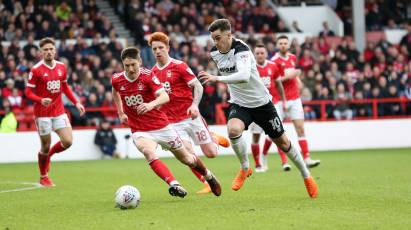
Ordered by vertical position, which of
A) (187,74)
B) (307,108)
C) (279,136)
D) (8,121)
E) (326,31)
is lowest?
(307,108)

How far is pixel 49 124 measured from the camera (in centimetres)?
1396

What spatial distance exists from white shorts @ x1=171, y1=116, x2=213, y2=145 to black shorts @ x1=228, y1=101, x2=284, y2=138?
50.3 inches

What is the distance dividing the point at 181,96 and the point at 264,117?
173cm

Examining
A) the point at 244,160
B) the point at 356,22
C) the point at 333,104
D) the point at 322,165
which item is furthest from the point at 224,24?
the point at 356,22

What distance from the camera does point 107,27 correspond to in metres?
27.5

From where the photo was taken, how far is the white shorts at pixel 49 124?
549 inches

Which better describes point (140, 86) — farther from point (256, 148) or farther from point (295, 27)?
point (295, 27)

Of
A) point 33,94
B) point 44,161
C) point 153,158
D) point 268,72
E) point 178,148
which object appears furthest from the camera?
point 268,72

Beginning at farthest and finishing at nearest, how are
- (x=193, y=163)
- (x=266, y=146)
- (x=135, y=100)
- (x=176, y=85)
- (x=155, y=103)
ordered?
(x=266, y=146) < (x=176, y=85) < (x=193, y=163) < (x=135, y=100) < (x=155, y=103)

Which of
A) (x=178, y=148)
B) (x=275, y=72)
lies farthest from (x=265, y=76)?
(x=178, y=148)

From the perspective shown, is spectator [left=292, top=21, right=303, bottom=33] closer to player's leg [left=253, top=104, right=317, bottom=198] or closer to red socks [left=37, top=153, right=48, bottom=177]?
red socks [left=37, top=153, right=48, bottom=177]

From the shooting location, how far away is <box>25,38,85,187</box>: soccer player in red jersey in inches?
543

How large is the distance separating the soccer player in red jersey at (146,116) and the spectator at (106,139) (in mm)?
12286

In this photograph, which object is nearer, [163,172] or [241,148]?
[163,172]
